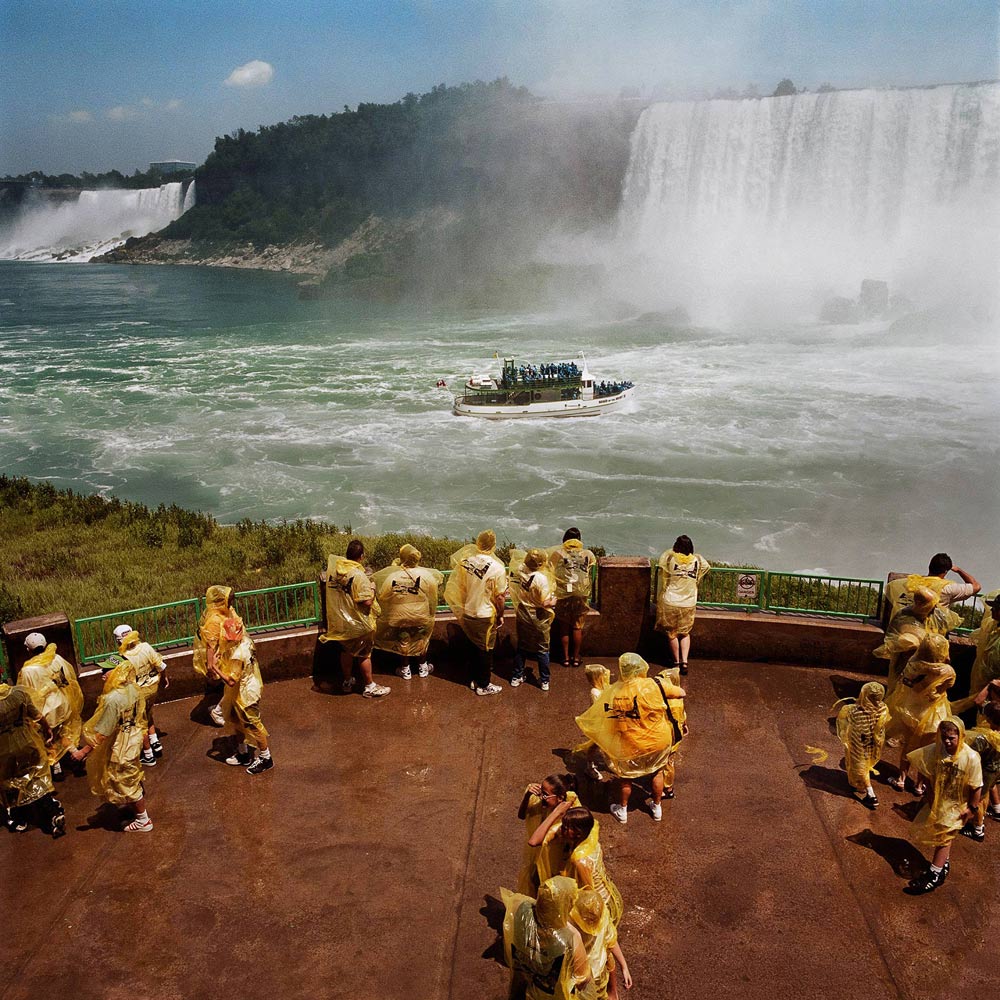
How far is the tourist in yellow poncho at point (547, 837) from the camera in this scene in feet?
15.2

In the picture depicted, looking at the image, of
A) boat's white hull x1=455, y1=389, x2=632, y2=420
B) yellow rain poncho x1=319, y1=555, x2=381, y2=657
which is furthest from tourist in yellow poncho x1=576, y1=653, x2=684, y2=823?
boat's white hull x1=455, y1=389, x2=632, y2=420

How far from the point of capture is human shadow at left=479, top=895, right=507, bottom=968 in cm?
530

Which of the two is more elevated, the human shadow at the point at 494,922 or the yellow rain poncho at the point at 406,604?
the yellow rain poncho at the point at 406,604

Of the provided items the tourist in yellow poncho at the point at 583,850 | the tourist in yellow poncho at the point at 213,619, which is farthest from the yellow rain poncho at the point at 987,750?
the tourist in yellow poncho at the point at 213,619

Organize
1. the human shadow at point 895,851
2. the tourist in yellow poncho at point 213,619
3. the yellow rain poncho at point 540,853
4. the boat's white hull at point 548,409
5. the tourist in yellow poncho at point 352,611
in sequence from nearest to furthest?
the yellow rain poncho at point 540,853, the human shadow at point 895,851, the tourist in yellow poncho at point 213,619, the tourist in yellow poncho at point 352,611, the boat's white hull at point 548,409

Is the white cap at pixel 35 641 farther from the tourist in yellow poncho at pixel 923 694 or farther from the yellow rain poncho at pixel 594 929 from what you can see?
the tourist in yellow poncho at pixel 923 694

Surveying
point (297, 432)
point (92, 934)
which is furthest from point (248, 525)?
point (297, 432)

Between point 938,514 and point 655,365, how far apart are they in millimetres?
23447

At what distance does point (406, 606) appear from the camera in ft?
26.9

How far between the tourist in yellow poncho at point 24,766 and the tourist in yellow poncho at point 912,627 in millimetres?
6033

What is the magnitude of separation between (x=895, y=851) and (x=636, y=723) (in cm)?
190

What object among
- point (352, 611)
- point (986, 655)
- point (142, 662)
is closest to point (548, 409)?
point (352, 611)

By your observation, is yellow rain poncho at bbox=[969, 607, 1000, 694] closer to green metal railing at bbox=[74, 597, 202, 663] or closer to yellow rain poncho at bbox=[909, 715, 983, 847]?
yellow rain poncho at bbox=[909, 715, 983, 847]

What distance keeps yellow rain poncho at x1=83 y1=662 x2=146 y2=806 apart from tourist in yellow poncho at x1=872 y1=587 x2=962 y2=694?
17.7ft
